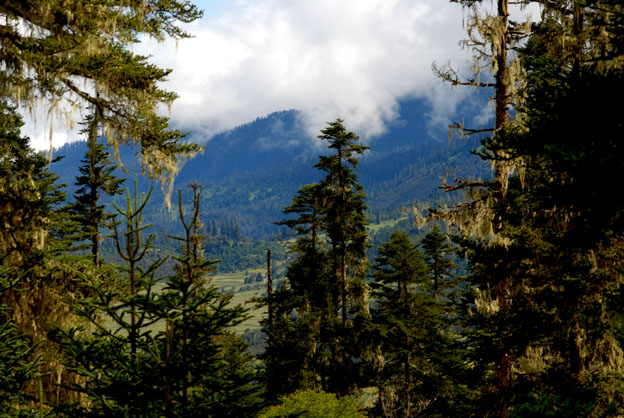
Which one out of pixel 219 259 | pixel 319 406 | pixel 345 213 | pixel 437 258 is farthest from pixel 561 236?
pixel 437 258

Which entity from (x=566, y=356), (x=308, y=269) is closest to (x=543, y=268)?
(x=566, y=356)

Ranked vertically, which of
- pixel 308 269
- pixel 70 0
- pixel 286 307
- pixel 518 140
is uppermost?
pixel 70 0

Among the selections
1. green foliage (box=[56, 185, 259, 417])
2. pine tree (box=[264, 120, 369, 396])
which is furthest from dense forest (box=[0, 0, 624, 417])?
pine tree (box=[264, 120, 369, 396])

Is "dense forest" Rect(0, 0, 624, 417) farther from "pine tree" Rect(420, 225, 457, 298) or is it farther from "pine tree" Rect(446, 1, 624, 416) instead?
"pine tree" Rect(420, 225, 457, 298)

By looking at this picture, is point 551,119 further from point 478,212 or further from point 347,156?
point 347,156

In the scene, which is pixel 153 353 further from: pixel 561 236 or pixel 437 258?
pixel 437 258

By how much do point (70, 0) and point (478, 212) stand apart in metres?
10.5

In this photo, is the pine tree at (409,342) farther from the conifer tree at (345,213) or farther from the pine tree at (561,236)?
the pine tree at (561,236)

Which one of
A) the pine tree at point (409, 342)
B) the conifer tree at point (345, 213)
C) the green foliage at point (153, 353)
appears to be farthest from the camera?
the pine tree at point (409, 342)

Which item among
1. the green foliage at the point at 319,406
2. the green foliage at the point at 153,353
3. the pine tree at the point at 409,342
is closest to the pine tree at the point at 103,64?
the green foliage at the point at 153,353

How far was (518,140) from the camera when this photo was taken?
4.87m

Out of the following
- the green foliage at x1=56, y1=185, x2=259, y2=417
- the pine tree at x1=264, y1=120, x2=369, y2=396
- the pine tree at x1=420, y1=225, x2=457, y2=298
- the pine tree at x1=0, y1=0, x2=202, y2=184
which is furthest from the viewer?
the pine tree at x1=420, y1=225, x2=457, y2=298

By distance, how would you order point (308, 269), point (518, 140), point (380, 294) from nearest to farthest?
point (518, 140) < point (308, 269) < point (380, 294)

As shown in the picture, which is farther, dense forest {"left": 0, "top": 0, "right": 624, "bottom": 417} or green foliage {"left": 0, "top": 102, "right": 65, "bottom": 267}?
green foliage {"left": 0, "top": 102, "right": 65, "bottom": 267}
